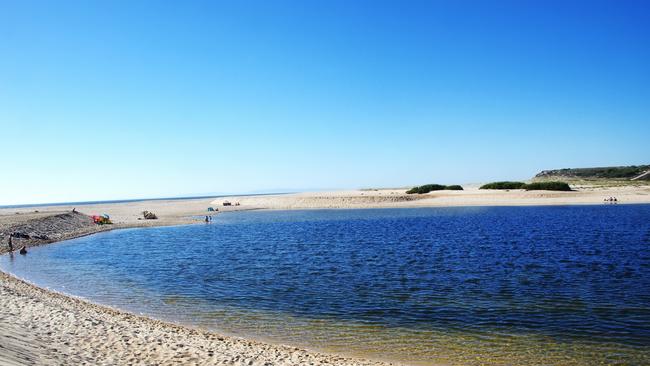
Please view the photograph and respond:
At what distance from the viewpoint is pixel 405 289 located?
18109 mm

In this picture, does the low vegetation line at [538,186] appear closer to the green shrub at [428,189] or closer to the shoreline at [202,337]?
the green shrub at [428,189]

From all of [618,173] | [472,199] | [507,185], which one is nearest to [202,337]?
[472,199]

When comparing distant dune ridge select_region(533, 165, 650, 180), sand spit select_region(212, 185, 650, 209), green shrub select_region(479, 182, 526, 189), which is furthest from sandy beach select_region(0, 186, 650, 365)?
distant dune ridge select_region(533, 165, 650, 180)

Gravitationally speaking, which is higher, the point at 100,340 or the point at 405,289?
the point at 100,340

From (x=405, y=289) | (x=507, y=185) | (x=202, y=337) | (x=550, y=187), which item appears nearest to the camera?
(x=202, y=337)

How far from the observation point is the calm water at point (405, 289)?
12000 mm

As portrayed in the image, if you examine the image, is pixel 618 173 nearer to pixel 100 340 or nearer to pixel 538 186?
pixel 538 186

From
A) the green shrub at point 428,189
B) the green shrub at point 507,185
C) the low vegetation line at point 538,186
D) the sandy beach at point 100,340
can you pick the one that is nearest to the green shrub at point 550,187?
the low vegetation line at point 538,186

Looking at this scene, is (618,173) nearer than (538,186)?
No

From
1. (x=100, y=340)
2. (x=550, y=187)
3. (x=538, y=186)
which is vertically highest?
(x=538, y=186)

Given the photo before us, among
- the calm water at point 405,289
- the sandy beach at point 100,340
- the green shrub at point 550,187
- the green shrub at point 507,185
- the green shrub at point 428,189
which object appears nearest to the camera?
the sandy beach at point 100,340

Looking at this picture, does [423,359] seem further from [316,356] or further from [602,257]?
[602,257]

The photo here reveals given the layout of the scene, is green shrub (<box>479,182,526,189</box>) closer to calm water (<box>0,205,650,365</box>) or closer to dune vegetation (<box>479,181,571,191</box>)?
dune vegetation (<box>479,181,571,191</box>)

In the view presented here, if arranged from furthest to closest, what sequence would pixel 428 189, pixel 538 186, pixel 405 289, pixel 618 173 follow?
pixel 618 173 < pixel 428 189 < pixel 538 186 < pixel 405 289
